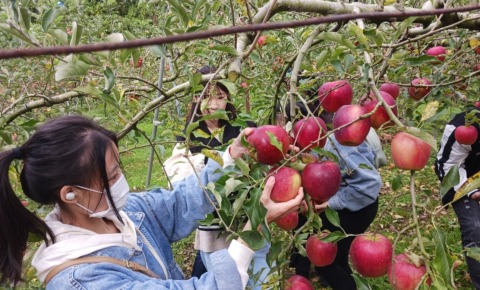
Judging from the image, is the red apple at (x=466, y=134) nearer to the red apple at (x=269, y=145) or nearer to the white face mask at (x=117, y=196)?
the red apple at (x=269, y=145)

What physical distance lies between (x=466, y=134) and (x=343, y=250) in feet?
3.03

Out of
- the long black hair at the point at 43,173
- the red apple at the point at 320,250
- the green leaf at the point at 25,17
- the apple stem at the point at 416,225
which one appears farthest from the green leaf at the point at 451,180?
the green leaf at the point at 25,17

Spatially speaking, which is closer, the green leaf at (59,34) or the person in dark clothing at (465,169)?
the green leaf at (59,34)

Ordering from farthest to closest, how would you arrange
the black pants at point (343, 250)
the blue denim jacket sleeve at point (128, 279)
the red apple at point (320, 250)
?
the black pants at point (343, 250), the red apple at point (320, 250), the blue denim jacket sleeve at point (128, 279)

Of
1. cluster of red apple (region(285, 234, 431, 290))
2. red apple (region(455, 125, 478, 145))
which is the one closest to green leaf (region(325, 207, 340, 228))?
cluster of red apple (region(285, 234, 431, 290))

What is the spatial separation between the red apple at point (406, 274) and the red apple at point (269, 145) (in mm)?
336

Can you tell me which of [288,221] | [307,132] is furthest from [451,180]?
[288,221]

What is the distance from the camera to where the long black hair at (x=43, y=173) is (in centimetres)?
115

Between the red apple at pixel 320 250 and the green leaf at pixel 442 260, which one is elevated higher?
the green leaf at pixel 442 260

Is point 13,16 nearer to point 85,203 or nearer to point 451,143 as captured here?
point 85,203

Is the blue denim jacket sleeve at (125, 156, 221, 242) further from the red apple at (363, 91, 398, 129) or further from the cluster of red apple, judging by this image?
the red apple at (363, 91, 398, 129)

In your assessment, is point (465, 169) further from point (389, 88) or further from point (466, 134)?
point (389, 88)

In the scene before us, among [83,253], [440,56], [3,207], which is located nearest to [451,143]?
[440,56]

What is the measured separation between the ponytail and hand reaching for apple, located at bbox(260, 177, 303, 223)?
589 mm
